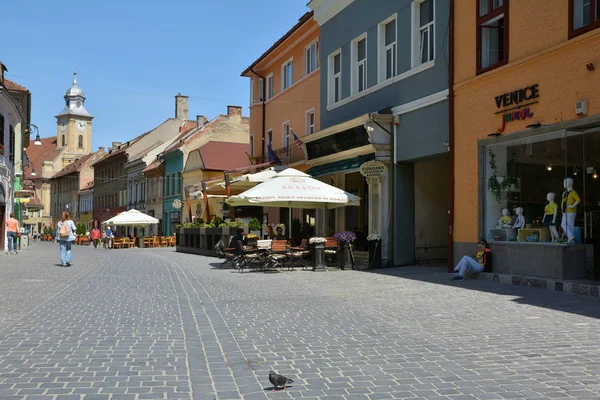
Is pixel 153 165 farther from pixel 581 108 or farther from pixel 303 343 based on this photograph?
pixel 303 343

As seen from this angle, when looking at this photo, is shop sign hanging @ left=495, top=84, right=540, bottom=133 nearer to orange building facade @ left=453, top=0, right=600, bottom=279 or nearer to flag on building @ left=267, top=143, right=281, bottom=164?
orange building facade @ left=453, top=0, right=600, bottom=279

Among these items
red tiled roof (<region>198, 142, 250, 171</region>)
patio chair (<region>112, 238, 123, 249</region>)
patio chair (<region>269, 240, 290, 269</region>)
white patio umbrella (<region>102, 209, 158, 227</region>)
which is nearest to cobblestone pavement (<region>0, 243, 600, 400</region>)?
patio chair (<region>269, 240, 290, 269</region>)

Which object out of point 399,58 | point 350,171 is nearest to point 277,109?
point 350,171

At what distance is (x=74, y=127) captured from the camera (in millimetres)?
119938

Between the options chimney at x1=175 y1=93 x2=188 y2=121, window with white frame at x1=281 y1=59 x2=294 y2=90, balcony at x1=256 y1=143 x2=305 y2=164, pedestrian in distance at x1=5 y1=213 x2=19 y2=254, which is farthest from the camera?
chimney at x1=175 y1=93 x2=188 y2=121

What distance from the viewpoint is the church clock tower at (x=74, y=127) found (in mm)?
119000

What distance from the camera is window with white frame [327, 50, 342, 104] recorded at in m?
23.0

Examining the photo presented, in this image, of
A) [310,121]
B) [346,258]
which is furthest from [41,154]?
[346,258]

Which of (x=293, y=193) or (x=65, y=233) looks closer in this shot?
(x=293, y=193)

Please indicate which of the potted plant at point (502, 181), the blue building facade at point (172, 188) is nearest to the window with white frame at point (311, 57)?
the potted plant at point (502, 181)

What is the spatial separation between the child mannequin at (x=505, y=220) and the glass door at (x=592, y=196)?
6.12 ft

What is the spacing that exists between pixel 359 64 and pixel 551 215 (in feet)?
33.6

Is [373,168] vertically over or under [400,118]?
under

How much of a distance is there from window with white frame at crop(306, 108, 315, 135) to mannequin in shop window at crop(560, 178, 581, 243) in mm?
14790
